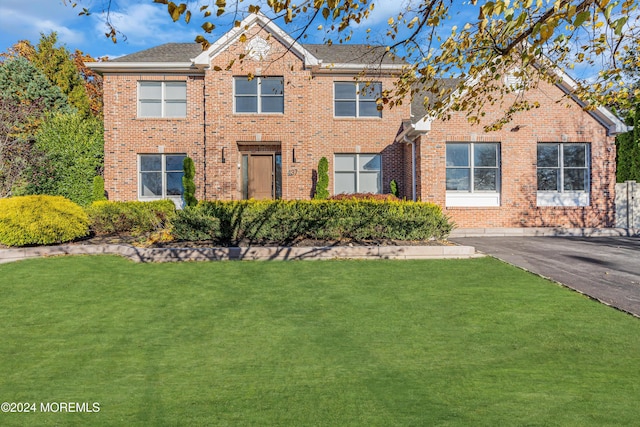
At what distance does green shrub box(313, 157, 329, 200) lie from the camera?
50.3 ft

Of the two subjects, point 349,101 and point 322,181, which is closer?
point 322,181

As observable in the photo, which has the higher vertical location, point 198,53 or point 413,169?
point 198,53

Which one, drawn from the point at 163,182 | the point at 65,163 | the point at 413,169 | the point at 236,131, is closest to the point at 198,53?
the point at 236,131

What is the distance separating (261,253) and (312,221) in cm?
173

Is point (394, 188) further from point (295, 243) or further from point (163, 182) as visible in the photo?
point (163, 182)

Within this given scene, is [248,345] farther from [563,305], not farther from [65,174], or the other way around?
[65,174]

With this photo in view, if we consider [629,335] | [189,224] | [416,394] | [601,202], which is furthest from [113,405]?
[601,202]

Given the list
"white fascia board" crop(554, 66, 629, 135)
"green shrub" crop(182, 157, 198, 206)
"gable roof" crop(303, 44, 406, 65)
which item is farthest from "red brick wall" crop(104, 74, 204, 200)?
"white fascia board" crop(554, 66, 629, 135)

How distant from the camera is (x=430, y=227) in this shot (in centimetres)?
1020

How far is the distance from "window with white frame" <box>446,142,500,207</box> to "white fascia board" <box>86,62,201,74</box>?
11839mm

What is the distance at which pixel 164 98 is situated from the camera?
53.6 feet

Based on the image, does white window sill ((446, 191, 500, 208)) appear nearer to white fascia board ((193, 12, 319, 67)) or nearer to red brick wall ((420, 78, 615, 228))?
red brick wall ((420, 78, 615, 228))

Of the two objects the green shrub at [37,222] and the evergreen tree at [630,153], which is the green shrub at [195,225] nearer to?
the green shrub at [37,222]

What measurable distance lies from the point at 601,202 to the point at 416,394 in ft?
52.4
